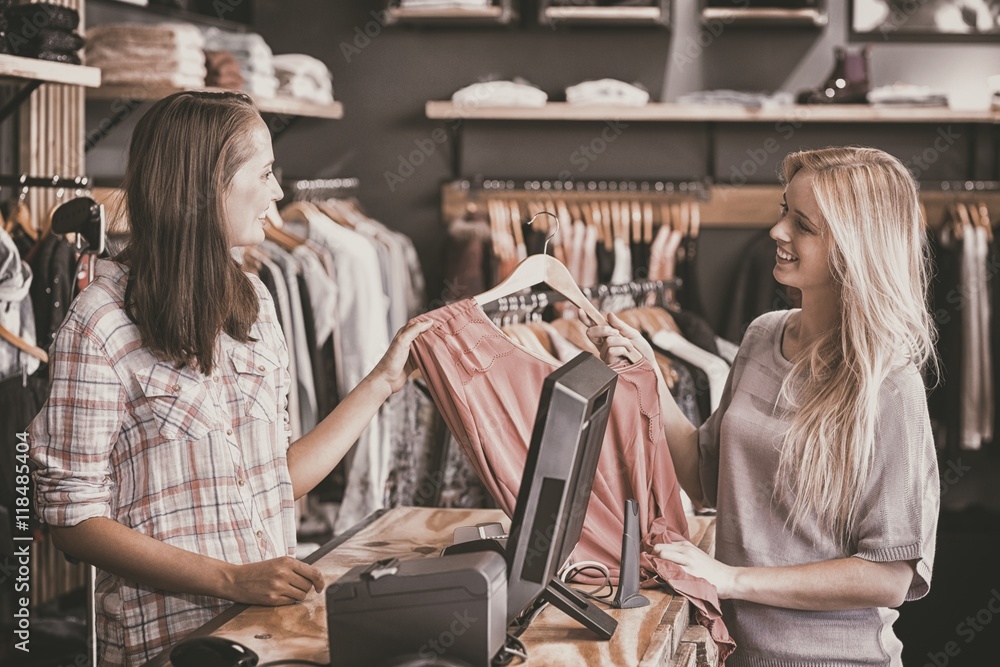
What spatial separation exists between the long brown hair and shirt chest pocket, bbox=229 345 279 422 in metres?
0.08

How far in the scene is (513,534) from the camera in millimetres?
1421

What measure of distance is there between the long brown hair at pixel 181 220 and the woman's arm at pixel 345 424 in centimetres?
32

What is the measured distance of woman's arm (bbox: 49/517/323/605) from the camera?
168 cm

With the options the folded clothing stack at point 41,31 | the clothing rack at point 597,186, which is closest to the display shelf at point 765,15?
the clothing rack at point 597,186

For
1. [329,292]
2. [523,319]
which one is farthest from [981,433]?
[329,292]

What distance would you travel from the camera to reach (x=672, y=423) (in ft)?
7.32

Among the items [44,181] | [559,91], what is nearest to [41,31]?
[44,181]

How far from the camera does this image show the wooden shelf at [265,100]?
11.9 ft

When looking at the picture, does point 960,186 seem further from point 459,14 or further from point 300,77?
point 300,77

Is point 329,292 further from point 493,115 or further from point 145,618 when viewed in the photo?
point 145,618

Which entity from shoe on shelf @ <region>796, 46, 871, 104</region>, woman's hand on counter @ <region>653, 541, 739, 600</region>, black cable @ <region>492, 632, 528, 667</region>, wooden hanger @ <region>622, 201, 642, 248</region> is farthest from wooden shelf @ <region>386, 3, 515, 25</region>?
black cable @ <region>492, 632, 528, 667</region>

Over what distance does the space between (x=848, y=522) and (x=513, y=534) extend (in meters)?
0.74

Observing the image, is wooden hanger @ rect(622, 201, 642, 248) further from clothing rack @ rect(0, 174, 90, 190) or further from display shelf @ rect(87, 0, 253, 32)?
clothing rack @ rect(0, 174, 90, 190)

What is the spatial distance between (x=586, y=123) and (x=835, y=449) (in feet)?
11.0
